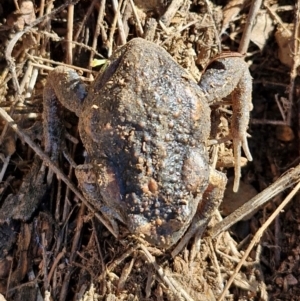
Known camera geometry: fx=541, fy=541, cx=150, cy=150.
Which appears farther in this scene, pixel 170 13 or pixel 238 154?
pixel 170 13

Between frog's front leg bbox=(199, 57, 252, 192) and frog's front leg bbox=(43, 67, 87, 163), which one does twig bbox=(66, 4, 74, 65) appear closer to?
frog's front leg bbox=(43, 67, 87, 163)

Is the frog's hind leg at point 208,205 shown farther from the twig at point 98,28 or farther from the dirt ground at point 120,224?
the twig at point 98,28

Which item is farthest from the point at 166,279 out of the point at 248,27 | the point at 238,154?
the point at 248,27

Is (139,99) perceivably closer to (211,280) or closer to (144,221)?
(144,221)

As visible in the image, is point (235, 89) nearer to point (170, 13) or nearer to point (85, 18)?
point (170, 13)

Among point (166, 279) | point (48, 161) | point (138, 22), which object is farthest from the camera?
point (138, 22)

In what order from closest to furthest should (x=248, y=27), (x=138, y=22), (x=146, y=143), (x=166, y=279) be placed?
(x=146, y=143) < (x=166, y=279) < (x=138, y=22) < (x=248, y=27)

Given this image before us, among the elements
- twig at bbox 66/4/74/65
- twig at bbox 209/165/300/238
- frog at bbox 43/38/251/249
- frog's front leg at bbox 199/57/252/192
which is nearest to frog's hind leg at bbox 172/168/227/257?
frog at bbox 43/38/251/249

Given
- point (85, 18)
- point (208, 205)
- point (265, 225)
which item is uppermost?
point (85, 18)
